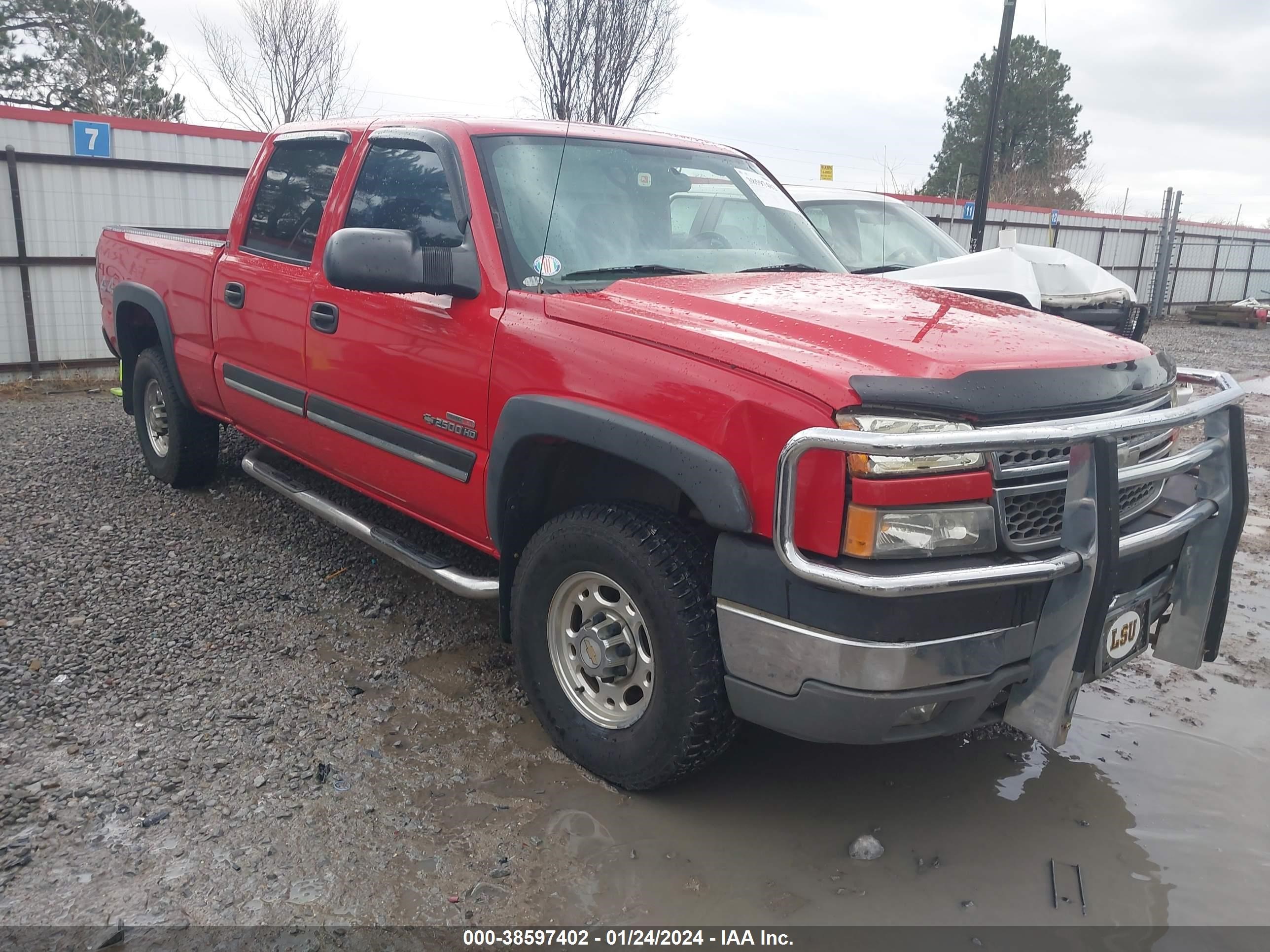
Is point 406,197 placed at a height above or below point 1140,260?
above

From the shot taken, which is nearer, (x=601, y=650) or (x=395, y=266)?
(x=601, y=650)

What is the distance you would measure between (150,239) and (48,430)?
2.65 m

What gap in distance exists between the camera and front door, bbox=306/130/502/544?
10.5 ft

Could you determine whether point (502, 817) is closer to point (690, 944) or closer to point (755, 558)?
point (690, 944)

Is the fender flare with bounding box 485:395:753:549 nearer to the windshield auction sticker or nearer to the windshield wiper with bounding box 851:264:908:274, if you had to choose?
the windshield auction sticker

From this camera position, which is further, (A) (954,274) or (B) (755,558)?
(A) (954,274)

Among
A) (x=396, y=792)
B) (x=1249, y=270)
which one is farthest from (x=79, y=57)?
(x=1249, y=270)

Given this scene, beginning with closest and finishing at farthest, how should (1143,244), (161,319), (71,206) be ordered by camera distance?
(161,319)
(71,206)
(1143,244)

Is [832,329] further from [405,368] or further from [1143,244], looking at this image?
[1143,244]

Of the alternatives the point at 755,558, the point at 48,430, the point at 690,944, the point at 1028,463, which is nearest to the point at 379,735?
the point at 690,944

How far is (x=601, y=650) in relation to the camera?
Answer: 283 centimetres

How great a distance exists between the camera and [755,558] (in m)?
2.36

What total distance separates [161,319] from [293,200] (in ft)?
4.40

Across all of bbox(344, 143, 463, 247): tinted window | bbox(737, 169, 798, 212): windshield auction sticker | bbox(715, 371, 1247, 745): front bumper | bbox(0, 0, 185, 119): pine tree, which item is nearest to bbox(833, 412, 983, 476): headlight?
bbox(715, 371, 1247, 745): front bumper
